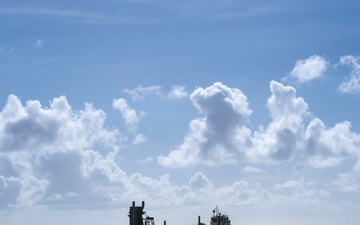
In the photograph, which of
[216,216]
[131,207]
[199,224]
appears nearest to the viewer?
[131,207]

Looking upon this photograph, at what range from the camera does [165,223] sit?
83.2m

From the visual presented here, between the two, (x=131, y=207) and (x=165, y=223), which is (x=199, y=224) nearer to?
(x=165, y=223)

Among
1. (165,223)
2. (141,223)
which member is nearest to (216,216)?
(165,223)

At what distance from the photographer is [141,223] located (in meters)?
67.0

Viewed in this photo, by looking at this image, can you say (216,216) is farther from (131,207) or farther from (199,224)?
(131,207)

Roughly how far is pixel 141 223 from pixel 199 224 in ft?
111

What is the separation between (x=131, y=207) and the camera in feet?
217

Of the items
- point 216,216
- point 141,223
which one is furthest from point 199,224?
point 141,223

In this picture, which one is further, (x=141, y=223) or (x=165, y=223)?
(x=165, y=223)

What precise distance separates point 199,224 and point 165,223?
685 inches

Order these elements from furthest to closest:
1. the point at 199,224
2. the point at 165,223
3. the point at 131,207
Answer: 1. the point at 199,224
2. the point at 165,223
3. the point at 131,207

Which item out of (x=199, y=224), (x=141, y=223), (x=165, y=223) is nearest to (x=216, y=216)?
(x=199, y=224)

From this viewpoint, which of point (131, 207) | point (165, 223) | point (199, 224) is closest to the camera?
point (131, 207)

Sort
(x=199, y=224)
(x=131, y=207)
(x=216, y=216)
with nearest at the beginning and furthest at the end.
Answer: (x=131, y=207) → (x=199, y=224) → (x=216, y=216)
